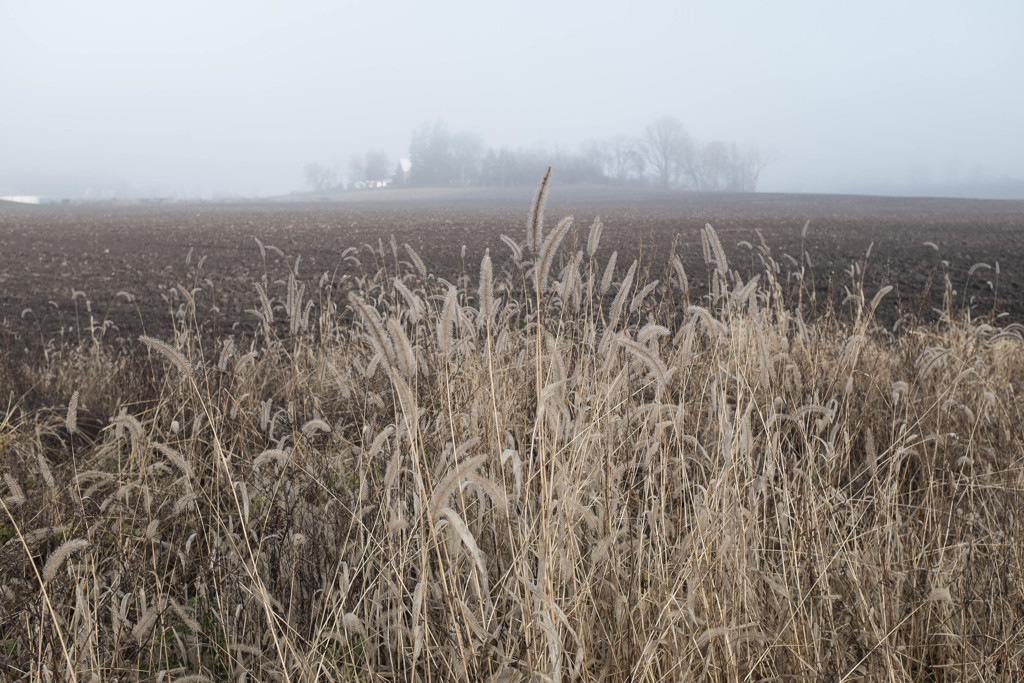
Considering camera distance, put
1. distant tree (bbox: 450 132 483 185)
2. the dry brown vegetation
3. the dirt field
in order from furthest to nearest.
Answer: distant tree (bbox: 450 132 483 185) → the dirt field → the dry brown vegetation

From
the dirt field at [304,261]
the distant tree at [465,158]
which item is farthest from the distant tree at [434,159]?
the dirt field at [304,261]

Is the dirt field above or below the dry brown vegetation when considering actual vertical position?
below

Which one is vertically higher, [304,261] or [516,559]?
[516,559]

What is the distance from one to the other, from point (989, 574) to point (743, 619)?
64 centimetres

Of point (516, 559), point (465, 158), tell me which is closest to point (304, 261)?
point (516, 559)

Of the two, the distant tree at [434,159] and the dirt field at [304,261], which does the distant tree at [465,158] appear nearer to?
the distant tree at [434,159]

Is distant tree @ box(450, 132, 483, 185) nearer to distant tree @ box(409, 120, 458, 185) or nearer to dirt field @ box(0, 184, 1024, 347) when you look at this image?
distant tree @ box(409, 120, 458, 185)

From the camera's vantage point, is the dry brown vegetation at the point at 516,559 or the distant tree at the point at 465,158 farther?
the distant tree at the point at 465,158

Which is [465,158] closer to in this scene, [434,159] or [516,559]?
[434,159]

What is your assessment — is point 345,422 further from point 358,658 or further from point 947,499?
point 947,499

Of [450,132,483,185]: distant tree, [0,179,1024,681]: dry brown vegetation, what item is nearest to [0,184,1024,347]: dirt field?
[0,179,1024,681]: dry brown vegetation

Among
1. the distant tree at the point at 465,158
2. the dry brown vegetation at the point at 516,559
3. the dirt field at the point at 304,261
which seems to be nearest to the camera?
the dry brown vegetation at the point at 516,559

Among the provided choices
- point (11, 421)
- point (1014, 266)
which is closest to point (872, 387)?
point (11, 421)

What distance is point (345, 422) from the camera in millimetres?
3777
